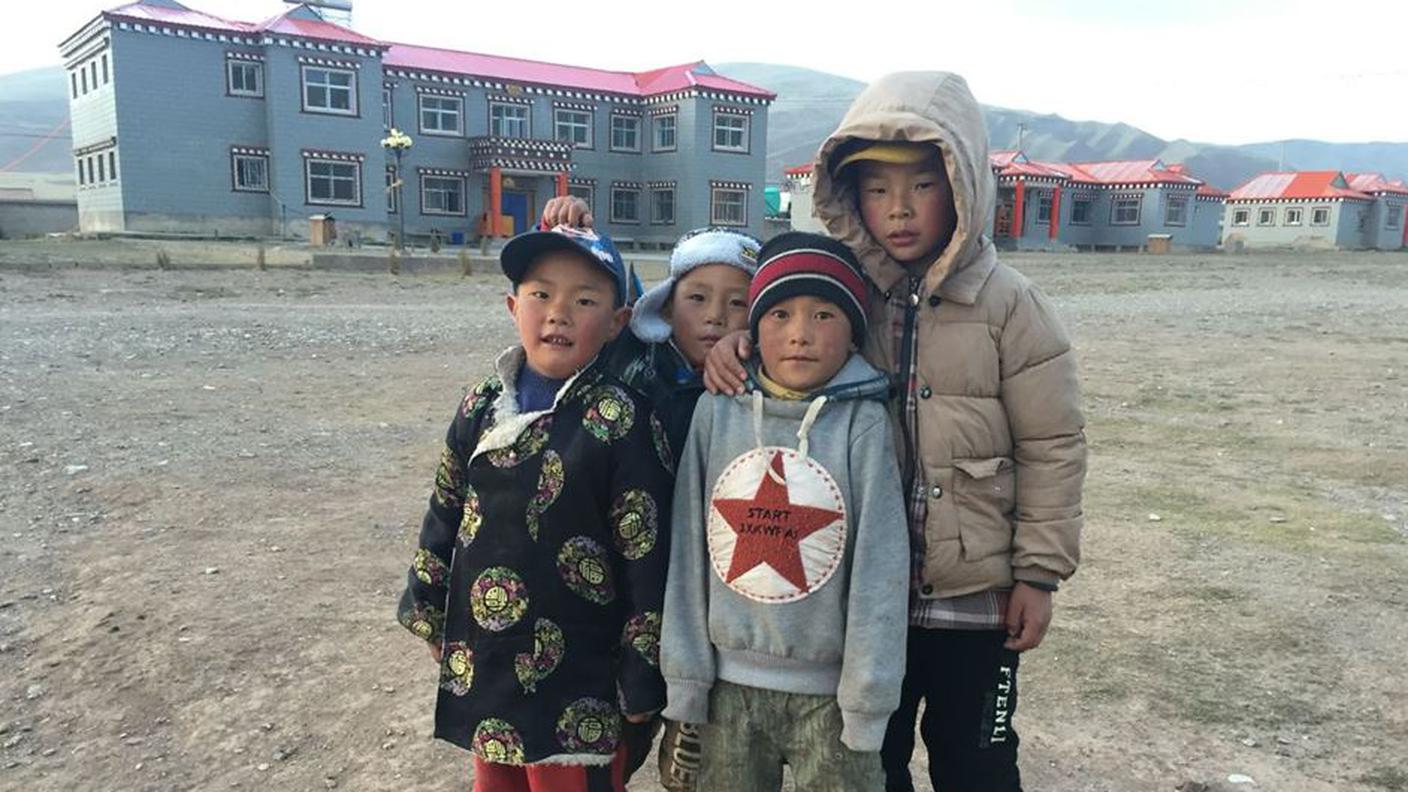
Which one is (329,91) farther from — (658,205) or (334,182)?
(658,205)

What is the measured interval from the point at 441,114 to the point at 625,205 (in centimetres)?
767

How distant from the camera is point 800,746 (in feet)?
6.94

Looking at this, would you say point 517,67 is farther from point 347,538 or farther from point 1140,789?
point 1140,789

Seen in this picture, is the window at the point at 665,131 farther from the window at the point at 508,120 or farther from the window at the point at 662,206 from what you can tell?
the window at the point at 508,120

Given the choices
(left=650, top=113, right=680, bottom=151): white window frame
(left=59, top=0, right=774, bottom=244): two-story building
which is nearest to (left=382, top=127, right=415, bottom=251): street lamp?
(left=59, top=0, right=774, bottom=244): two-story building

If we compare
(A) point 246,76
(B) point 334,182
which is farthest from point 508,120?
(A) point 246,76

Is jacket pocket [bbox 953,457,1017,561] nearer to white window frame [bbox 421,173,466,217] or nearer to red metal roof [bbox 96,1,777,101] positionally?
red metal roof [bbox 96,1,777,101]

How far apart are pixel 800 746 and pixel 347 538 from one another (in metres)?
3.49

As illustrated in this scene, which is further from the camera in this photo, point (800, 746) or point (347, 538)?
point (347, 538)

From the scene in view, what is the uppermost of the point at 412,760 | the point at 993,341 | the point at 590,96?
the point at 590,96

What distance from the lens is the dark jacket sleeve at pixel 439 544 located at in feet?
7.61

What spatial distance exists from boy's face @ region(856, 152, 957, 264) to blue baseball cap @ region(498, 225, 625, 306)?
2.03 feet

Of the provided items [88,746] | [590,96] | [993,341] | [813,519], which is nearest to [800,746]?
[813,519]

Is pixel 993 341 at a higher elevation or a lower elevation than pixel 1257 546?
higher
